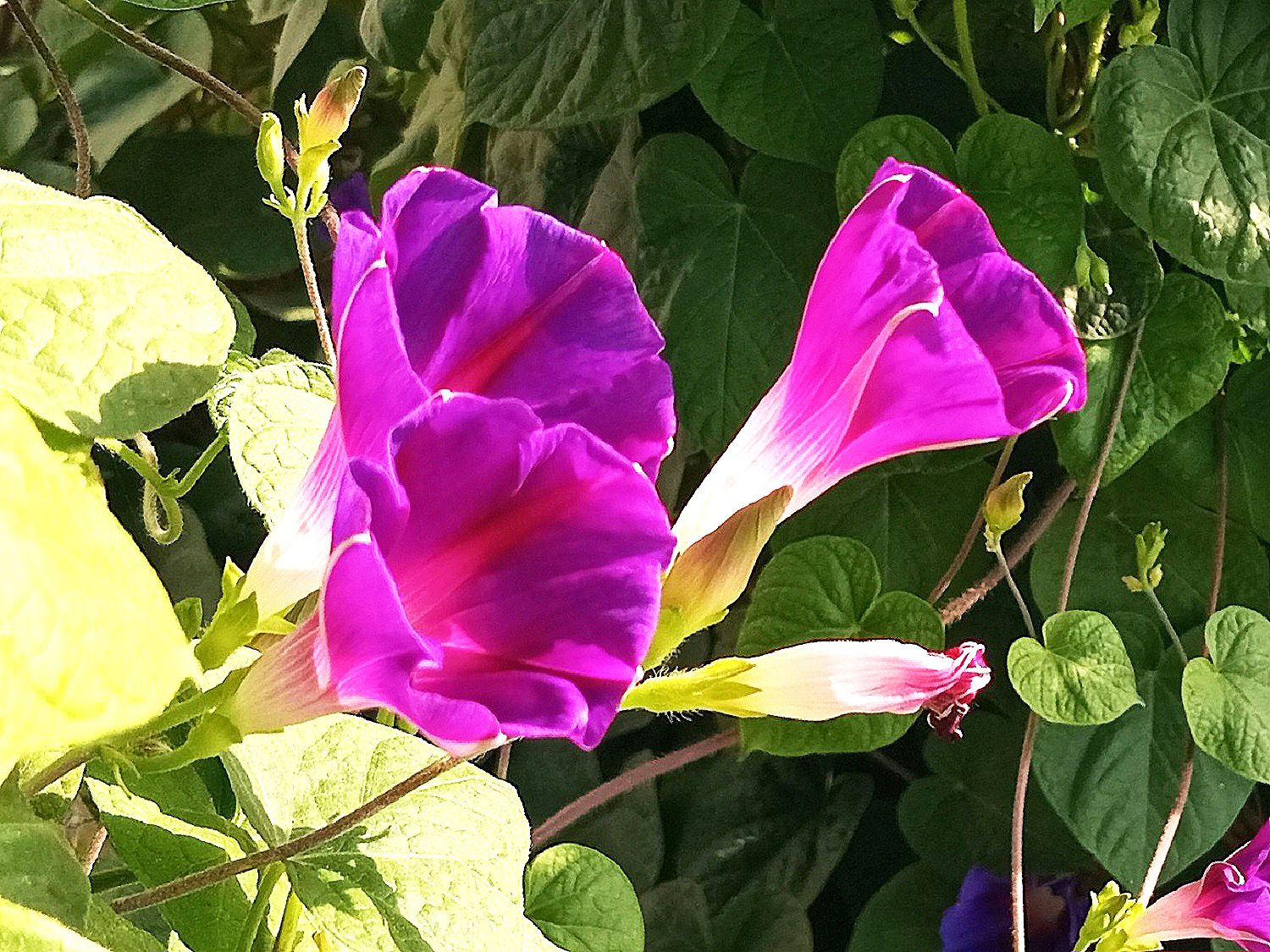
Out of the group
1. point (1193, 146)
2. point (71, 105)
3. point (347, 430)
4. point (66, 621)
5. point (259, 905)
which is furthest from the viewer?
point (1193, 146)

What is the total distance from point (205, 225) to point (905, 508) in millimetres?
549

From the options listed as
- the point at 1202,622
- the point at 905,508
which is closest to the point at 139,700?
the point at 905,508

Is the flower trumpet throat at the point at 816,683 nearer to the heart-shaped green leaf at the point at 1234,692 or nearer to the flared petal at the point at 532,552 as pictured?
the flared petal at the point at 532,552

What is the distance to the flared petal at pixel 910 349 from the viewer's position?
335 millimetres

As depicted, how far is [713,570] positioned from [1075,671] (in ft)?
1.50

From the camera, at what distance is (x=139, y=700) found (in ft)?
0.62

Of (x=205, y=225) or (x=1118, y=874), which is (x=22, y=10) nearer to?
(x=205, y=225)

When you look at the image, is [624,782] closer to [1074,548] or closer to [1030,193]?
[1074,548]

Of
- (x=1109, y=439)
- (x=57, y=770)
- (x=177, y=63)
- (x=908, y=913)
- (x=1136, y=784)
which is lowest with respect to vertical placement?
(x=908, y=913)

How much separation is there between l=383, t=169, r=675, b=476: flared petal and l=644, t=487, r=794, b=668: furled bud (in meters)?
0.04

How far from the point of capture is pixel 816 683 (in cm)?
34

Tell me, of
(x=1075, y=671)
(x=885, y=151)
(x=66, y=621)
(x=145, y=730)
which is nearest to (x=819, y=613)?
(x=1075, y=671)

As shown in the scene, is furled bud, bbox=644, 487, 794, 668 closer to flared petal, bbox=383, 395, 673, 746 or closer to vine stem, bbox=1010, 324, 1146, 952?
flared petal, bbox=383, 395, 673, 746

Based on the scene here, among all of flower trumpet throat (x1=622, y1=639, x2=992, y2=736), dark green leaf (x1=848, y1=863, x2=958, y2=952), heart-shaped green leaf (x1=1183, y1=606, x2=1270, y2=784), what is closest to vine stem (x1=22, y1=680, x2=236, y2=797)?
flower trumpet throat (x1=622, y1=639, x2=992, y2=736)
